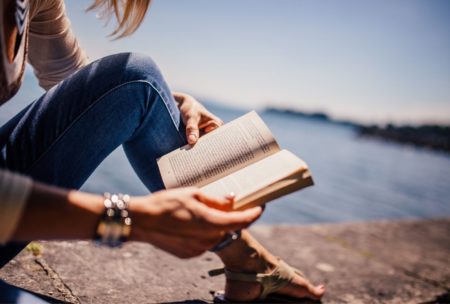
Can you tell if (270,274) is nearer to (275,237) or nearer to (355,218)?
(275,237)

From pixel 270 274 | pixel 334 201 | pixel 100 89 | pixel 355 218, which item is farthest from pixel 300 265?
pixel 334 201

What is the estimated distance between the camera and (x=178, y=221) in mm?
726

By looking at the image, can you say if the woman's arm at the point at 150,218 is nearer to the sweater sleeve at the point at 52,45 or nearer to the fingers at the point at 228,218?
the fingers at the point at 228,218

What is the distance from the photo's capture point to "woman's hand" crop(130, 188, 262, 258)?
73cm

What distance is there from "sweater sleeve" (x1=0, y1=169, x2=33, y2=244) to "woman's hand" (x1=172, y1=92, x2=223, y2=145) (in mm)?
627

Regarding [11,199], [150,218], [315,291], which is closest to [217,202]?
[150,218]

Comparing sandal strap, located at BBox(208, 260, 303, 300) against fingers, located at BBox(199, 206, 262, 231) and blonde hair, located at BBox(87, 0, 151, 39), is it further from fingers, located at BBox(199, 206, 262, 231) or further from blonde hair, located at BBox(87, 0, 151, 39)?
blonde hair, located at BBox(87, 0, 151, 39)

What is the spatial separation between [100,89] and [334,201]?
6.96 m

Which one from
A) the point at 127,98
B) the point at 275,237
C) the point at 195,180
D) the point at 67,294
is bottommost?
the point at 275,237

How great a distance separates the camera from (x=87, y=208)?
2.28 feet

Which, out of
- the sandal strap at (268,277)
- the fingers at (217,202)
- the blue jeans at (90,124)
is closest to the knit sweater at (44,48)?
the blue jeans at (90,124)

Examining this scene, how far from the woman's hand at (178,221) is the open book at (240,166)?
0.11m

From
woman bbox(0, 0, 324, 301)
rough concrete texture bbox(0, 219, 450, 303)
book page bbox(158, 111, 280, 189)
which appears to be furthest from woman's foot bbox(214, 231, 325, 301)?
book page bbox(158, 111, 280, 189)

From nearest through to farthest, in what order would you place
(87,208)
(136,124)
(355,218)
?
(87,208) → (136,124) → (355,218)
